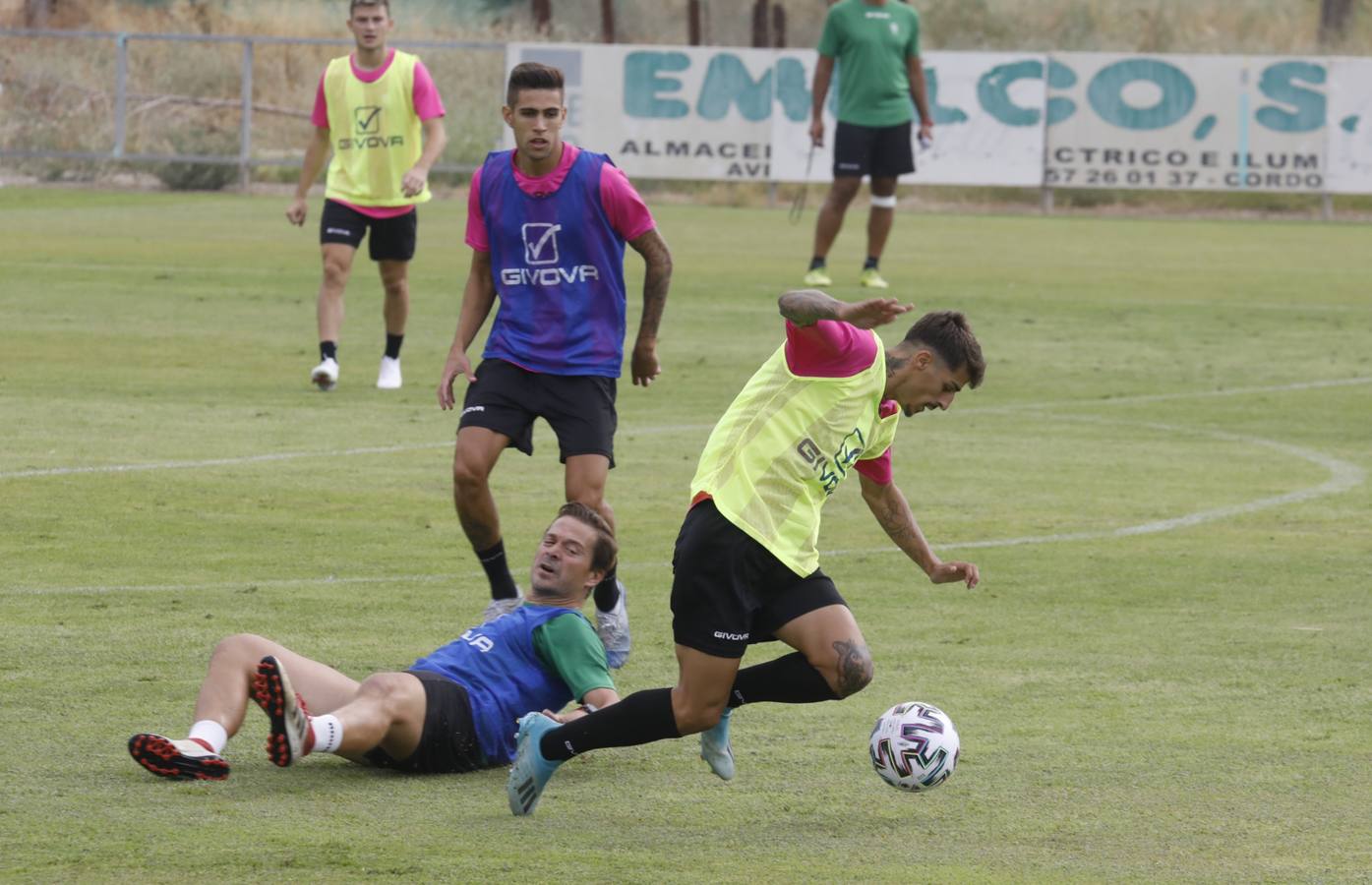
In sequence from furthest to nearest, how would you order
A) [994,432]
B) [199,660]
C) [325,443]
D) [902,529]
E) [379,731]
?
[994,432], [325,443], [199,660], [902,529], [379,731]

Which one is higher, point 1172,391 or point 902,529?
point 902,529

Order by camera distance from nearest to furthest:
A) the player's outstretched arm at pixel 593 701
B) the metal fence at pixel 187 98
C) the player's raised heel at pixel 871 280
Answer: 1. the player's outstretched arm at pixel 593 701
2. the player's raised heel at pixel 871 280
3. the metal fence at pixel 187 98

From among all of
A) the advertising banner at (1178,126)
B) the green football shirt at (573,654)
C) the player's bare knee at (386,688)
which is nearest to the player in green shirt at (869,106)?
the advertising banner at (1178,126)

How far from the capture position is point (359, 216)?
14320 mm

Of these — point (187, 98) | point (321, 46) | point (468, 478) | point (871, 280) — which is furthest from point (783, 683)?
point (321, 46)

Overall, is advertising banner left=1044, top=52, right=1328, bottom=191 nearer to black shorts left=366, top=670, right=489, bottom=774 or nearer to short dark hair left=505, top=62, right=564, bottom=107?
short dark hair left=505, top=62, right=564, bottom=107

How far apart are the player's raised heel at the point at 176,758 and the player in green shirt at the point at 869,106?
13731mm

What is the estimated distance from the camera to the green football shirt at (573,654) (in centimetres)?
627

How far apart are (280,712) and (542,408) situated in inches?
105

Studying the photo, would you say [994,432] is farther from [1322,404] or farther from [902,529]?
[902,529]

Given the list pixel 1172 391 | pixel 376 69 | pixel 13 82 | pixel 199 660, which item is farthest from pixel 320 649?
pixel 13 82

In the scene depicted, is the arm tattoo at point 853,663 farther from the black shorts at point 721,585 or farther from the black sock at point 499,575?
the black sock at point 499,575

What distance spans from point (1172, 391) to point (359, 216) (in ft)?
17.9

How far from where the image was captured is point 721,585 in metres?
5.92
